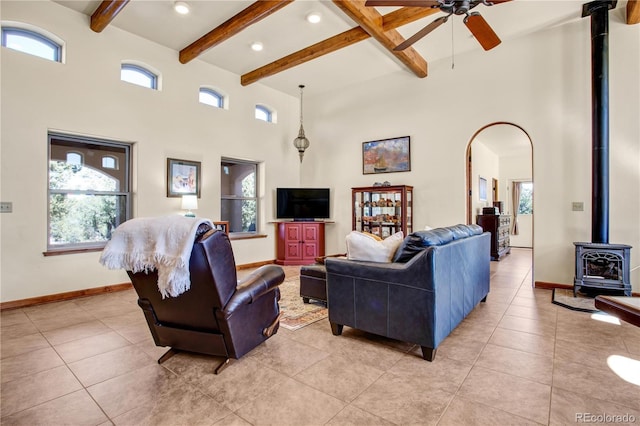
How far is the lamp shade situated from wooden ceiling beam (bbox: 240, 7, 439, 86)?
2.55m

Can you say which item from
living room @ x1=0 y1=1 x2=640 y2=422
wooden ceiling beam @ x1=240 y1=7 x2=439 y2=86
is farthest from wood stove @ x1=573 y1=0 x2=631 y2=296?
wooden ceiling beam @ x1=240 y1=7 x2=439 y2=86

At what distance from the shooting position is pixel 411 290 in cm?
235

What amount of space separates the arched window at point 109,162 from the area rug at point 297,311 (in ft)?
10.1

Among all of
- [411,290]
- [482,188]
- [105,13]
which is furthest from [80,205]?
[482,188]

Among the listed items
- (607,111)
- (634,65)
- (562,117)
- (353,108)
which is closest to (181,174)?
(353,108)

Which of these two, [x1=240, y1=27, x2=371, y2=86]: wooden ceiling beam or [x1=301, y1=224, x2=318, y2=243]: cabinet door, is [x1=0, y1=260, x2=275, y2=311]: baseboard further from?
[x1=240, y1=27, x2=371, y2=86]: wooden ceiling beam

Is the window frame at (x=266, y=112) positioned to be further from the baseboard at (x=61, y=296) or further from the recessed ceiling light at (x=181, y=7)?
the baseboard at (x=61, y=296)

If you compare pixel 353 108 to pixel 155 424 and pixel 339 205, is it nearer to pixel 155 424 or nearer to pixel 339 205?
pixel 339 205

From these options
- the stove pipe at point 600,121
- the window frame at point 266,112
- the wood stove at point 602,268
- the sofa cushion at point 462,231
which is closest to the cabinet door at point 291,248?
the window frame at point 266,112

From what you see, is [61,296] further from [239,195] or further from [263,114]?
[263,114]

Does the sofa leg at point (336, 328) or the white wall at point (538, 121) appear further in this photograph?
the white wall at point (538, 121)

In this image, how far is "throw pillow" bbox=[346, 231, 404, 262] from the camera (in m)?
2.64

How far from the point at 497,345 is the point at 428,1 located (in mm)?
3000
